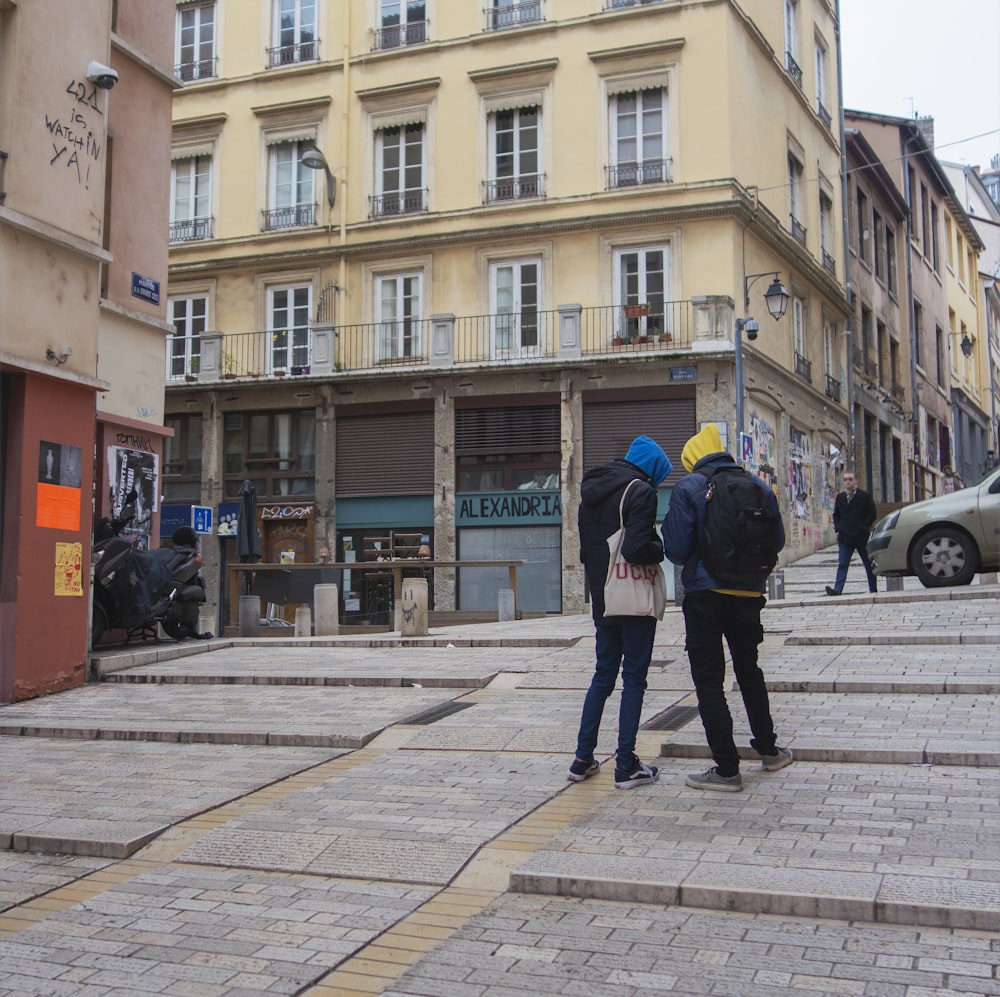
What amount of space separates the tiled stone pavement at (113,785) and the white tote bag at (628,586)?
2210 mm

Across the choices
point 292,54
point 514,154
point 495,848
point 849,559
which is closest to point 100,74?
point 495,848

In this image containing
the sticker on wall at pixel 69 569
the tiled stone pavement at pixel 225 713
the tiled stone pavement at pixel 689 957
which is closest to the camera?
the tiled stone pavement at pixel 689 957

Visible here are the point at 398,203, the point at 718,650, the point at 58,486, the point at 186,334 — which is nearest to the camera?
the point at 718,650

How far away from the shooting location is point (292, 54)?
93.8 ft

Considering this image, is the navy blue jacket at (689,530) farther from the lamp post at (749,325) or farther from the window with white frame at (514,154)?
the window with white frame at (514,154)

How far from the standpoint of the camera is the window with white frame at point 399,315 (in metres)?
26.8

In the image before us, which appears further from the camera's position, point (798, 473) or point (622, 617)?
point (798, 473)

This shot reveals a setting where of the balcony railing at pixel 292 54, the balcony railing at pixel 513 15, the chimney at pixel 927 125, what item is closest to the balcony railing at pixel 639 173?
the balcony railing at pixel 513 15

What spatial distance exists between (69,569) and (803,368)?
71.8ft

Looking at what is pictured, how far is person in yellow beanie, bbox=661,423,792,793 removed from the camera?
19.5ft

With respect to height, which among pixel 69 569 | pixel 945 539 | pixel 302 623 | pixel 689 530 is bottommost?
pixel 302 623

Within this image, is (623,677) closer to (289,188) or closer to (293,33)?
(289,188)

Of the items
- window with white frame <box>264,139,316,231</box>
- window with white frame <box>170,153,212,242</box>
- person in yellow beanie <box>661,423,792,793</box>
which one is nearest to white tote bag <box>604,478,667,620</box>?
person in yellow beanie <box>661,423,792,793</box>

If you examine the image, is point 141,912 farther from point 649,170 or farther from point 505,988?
point 649,170
